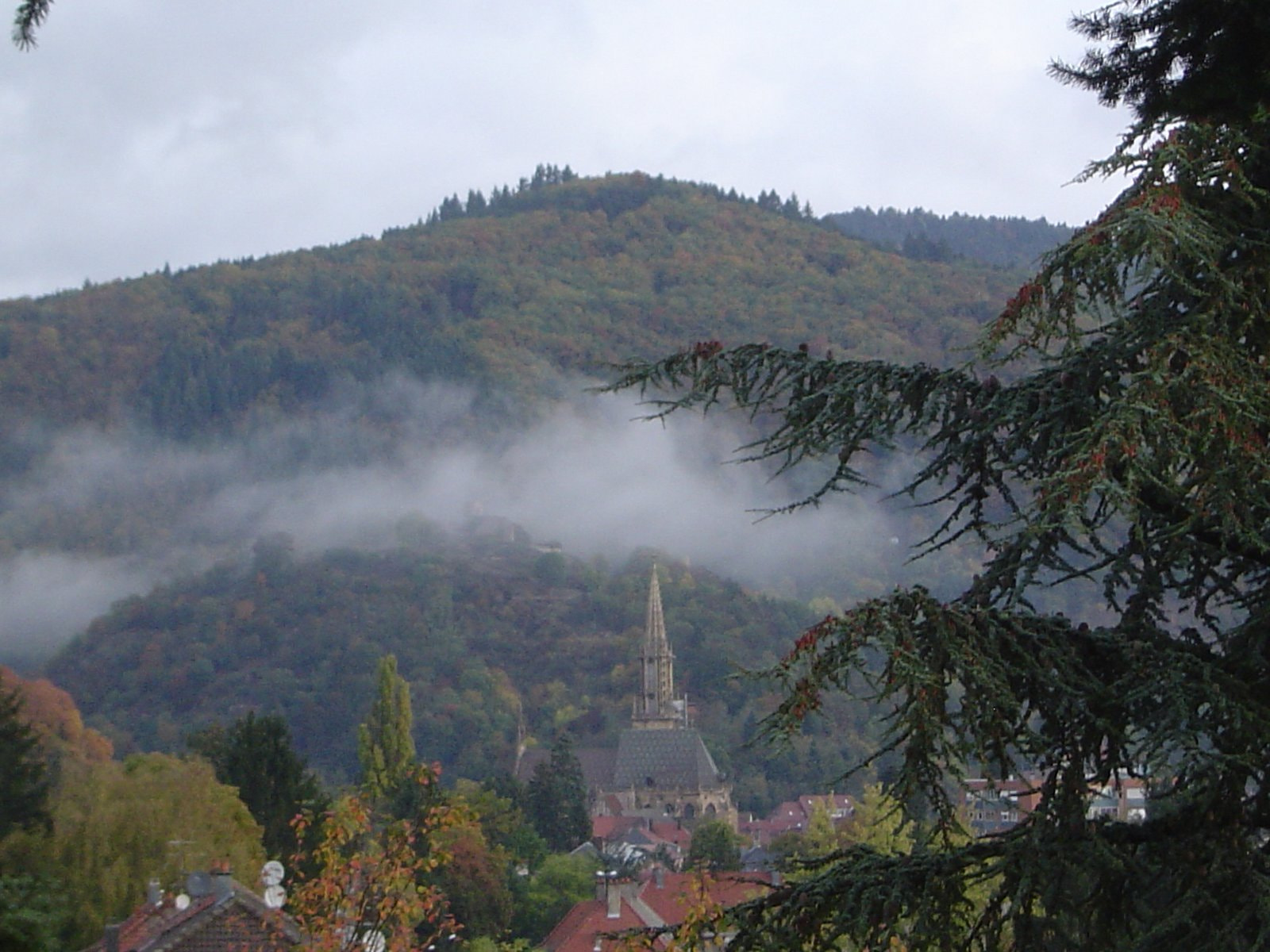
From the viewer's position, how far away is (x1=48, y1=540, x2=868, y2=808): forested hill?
158 meters

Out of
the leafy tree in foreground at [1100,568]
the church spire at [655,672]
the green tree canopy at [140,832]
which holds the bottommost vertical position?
the church spire at [655,672]

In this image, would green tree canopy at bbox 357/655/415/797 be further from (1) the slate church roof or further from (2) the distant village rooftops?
(1) the slate church roof

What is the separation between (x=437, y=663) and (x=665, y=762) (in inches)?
1348

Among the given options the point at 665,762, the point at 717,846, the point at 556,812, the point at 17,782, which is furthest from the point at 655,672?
the point at 17,782

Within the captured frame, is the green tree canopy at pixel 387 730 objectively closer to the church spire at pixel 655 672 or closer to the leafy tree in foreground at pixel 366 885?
the leafy tree in foreground at pixel 366 885

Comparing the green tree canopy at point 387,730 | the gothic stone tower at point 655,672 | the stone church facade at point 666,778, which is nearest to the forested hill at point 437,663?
the gothic stone tower at point 655,672

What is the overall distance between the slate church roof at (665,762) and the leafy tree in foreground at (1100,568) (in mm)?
138934

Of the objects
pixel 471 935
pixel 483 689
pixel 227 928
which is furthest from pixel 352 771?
pixel 227 928

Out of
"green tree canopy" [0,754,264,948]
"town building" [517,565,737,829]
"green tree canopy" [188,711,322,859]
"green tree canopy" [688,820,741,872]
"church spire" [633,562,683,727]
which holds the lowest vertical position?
"town building" [517,565,737,829]

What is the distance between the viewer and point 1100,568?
7.44 metres

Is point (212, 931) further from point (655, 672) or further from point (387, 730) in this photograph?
point (655, 672)

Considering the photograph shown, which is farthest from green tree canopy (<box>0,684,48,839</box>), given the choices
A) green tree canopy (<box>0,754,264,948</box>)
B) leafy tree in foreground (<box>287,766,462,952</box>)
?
leafy tree in foreground (<box>287,766,462,952</box>)

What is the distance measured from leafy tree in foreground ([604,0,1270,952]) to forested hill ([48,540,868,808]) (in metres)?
139

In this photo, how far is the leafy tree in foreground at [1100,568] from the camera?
6.41 meters
